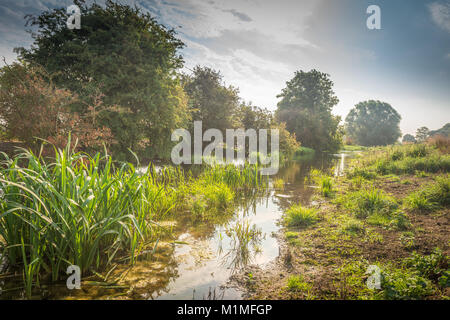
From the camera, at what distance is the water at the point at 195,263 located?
8.01 ft

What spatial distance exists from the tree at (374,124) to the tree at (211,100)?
61373 mm

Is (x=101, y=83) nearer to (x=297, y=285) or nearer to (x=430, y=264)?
(x=297, y=285)

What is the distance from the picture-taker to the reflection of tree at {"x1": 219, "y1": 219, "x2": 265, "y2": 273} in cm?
329

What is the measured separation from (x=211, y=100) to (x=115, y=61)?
412 inches

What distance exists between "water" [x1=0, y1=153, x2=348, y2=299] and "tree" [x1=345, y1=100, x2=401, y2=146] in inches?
2898

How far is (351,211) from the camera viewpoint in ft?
17.4

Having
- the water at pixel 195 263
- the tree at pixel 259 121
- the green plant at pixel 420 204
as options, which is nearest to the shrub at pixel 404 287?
the water at pixel 195 263

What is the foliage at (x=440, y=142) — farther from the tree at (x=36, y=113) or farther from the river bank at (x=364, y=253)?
the tree at (x=36, y=113)

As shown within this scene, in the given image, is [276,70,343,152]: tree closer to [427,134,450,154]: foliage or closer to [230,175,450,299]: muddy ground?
[427,134,450,154]: foliage

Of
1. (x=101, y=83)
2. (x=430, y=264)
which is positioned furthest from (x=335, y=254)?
(x=101, y=83)

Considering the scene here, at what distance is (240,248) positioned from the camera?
372 centimetres
